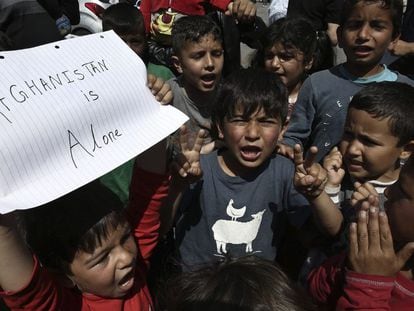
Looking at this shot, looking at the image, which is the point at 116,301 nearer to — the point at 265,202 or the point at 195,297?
the point at 195,297

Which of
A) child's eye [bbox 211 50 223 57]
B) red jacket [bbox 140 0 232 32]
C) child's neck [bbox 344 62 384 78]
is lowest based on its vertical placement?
child's eye [bbox 211 50 223 57]

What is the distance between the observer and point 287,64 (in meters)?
2.91

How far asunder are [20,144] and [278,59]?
2.14 m

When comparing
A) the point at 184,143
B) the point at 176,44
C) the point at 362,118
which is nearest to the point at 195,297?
the point at 184,143

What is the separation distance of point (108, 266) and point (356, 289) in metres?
0.66

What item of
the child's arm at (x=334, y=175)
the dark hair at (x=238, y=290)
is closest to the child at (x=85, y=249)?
the dark hair at (x=238, y=290)

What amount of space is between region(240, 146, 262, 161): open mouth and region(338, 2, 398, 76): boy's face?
A: 0.82 meters

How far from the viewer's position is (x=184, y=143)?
1.64m

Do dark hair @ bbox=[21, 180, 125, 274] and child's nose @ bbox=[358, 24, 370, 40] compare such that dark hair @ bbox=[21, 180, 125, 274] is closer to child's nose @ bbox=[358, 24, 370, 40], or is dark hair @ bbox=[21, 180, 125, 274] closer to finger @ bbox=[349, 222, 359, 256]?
finger @ bbox=[349, 222, 359, 256]

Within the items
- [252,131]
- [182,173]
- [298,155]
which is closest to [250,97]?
[252,131]

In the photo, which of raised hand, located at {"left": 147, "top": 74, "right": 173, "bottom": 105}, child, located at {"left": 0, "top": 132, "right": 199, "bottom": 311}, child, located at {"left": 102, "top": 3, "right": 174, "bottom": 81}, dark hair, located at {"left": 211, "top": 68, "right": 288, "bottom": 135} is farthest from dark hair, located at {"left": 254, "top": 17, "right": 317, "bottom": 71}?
child, located at {"left": 0, "top": 132, "right": 199, "bottom": 311}

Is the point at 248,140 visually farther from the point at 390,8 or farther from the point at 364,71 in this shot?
the point at 390,8

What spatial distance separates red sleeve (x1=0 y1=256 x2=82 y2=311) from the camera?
108cm

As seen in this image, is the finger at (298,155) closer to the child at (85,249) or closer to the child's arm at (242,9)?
the child at (85,249)
